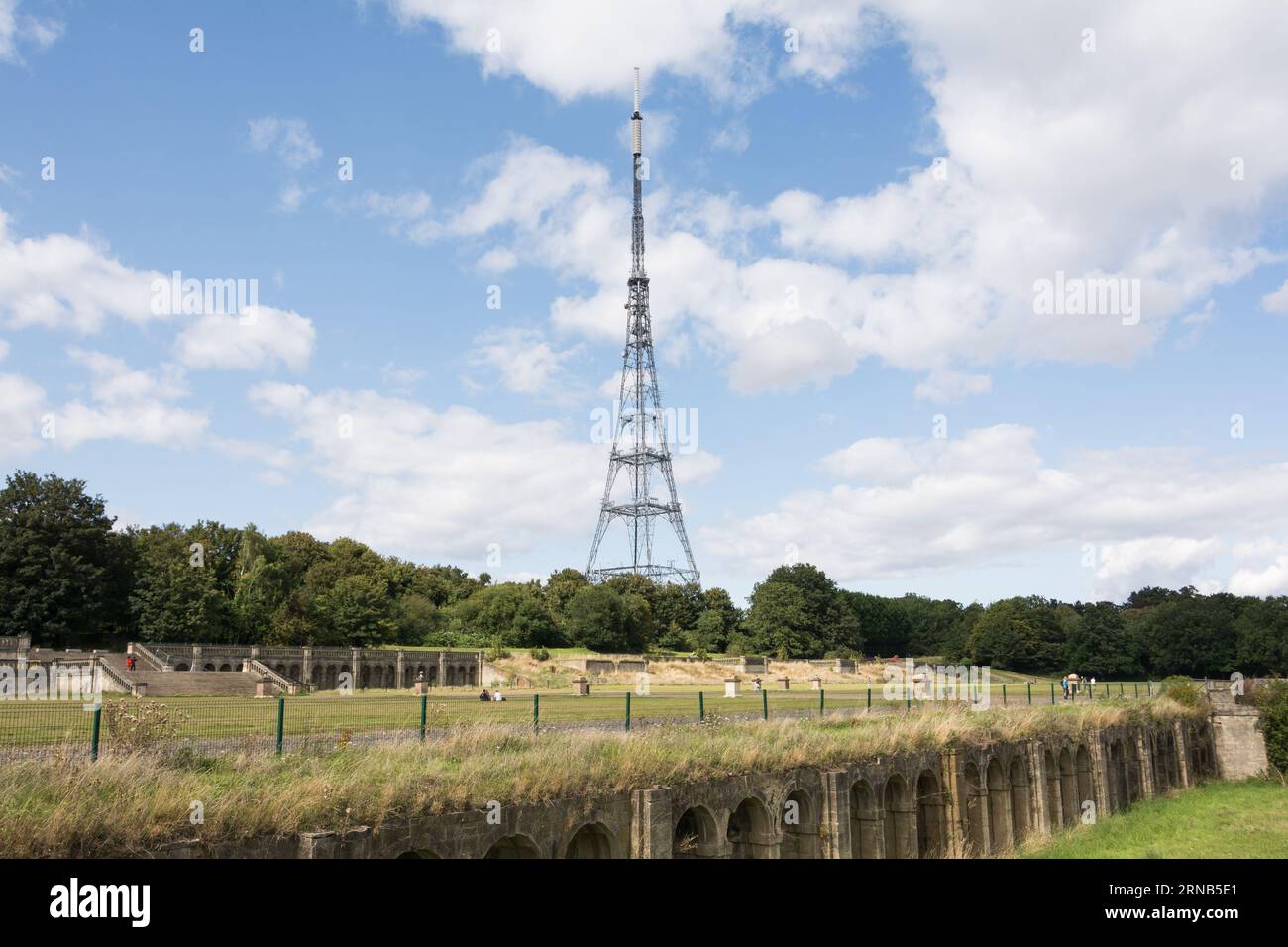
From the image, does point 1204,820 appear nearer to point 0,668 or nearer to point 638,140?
point 0,668

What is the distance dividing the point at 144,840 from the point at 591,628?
302ft

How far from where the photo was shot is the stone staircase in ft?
164

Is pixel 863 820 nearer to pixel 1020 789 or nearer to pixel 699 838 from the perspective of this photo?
pixel 699 838

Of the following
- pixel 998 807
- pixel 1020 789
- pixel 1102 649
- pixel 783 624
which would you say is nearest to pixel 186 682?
pixel 998 807

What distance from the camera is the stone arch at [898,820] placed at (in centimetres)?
2712

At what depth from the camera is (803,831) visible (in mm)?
22750

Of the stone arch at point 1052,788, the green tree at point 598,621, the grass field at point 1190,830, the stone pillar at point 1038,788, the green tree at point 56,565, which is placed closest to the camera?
the grass field at point 1190,830

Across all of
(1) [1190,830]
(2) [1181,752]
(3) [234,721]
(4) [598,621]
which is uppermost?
(3) [234,721]

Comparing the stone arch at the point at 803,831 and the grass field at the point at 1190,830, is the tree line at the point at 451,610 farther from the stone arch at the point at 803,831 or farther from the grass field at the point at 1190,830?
the stone arch at the point at 803,831

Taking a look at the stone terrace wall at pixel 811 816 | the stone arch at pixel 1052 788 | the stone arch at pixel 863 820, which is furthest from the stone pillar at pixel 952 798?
the stone arch at pixel 1052 788

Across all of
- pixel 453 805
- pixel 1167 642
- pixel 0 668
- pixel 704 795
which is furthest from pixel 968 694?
pixel 1167 642

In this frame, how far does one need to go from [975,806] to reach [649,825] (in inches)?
772

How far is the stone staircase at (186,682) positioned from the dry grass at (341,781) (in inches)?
1467

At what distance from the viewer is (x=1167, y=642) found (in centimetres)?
12200
